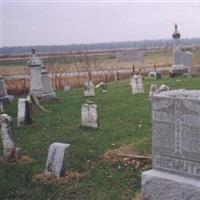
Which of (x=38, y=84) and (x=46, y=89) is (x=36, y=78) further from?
(x=46, y=89)

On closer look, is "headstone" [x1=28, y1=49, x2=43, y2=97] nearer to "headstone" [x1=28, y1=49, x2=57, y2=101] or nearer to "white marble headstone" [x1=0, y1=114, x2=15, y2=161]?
"headstone" [x1=28, y1=49, x2=57, y2=101]

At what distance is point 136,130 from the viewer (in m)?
12.2

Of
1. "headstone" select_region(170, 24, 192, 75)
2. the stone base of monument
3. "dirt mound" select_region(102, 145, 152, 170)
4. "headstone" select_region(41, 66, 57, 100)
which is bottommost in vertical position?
"dirt mound" select_region(102, 145, 152, 170)

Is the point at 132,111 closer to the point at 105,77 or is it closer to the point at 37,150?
the point at 37,150

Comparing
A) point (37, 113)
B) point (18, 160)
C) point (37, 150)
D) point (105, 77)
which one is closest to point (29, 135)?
point (37, 150)

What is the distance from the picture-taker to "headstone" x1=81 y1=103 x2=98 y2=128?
42.6 feet

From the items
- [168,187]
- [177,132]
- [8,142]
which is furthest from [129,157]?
[177,132]

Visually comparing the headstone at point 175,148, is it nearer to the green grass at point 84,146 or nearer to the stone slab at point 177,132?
the stone slab at point 177,132

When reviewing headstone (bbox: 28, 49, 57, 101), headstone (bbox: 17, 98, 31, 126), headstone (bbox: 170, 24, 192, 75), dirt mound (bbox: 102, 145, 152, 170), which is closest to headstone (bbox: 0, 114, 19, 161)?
dirt mound (bbox: 102, 145, 152, 170)

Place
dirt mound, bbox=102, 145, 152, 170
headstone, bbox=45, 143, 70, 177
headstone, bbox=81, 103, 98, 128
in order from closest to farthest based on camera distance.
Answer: headstone, bbox=45, 143, 70, 177
dirt mound, bbox=102, 145, 152, 170
headstone, bbox=81, 103, 98, 128

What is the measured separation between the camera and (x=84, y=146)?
1090cm

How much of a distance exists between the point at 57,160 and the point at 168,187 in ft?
10.3

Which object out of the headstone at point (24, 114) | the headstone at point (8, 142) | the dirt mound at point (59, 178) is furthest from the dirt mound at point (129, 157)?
the headstone at point (24, 114)

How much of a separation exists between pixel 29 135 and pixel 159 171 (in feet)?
22.9
